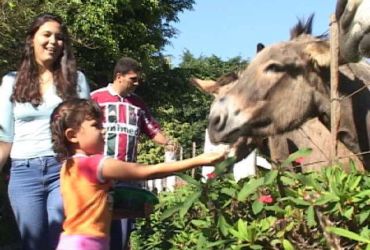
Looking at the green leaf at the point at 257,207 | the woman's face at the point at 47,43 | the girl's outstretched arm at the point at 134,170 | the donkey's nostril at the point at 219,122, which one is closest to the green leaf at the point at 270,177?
the green leaf at the point at 257,207

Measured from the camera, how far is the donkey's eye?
523 centimetres

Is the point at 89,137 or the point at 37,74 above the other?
the point at 37,74

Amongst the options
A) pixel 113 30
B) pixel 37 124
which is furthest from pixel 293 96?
pixel 113 30

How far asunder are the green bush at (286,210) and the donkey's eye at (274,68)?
6.75ft

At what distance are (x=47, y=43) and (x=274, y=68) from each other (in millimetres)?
1690

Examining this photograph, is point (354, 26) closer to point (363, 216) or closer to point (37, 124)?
point (363, 216)

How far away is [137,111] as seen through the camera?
5.84m

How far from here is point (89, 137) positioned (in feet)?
12.2

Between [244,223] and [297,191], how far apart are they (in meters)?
0.25

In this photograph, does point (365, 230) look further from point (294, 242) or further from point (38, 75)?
point (38, 75)

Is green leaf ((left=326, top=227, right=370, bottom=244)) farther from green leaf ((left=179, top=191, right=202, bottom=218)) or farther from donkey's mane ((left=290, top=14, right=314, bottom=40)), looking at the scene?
donkey's mane ((left=290, top=14, right=314, bottom=40))

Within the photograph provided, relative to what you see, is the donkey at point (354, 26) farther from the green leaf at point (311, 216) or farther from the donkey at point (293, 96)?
the donkey at point (293, 96)

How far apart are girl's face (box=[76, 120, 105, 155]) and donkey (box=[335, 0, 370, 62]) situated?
133 cm

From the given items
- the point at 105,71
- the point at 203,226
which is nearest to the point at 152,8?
the point at 105,71
